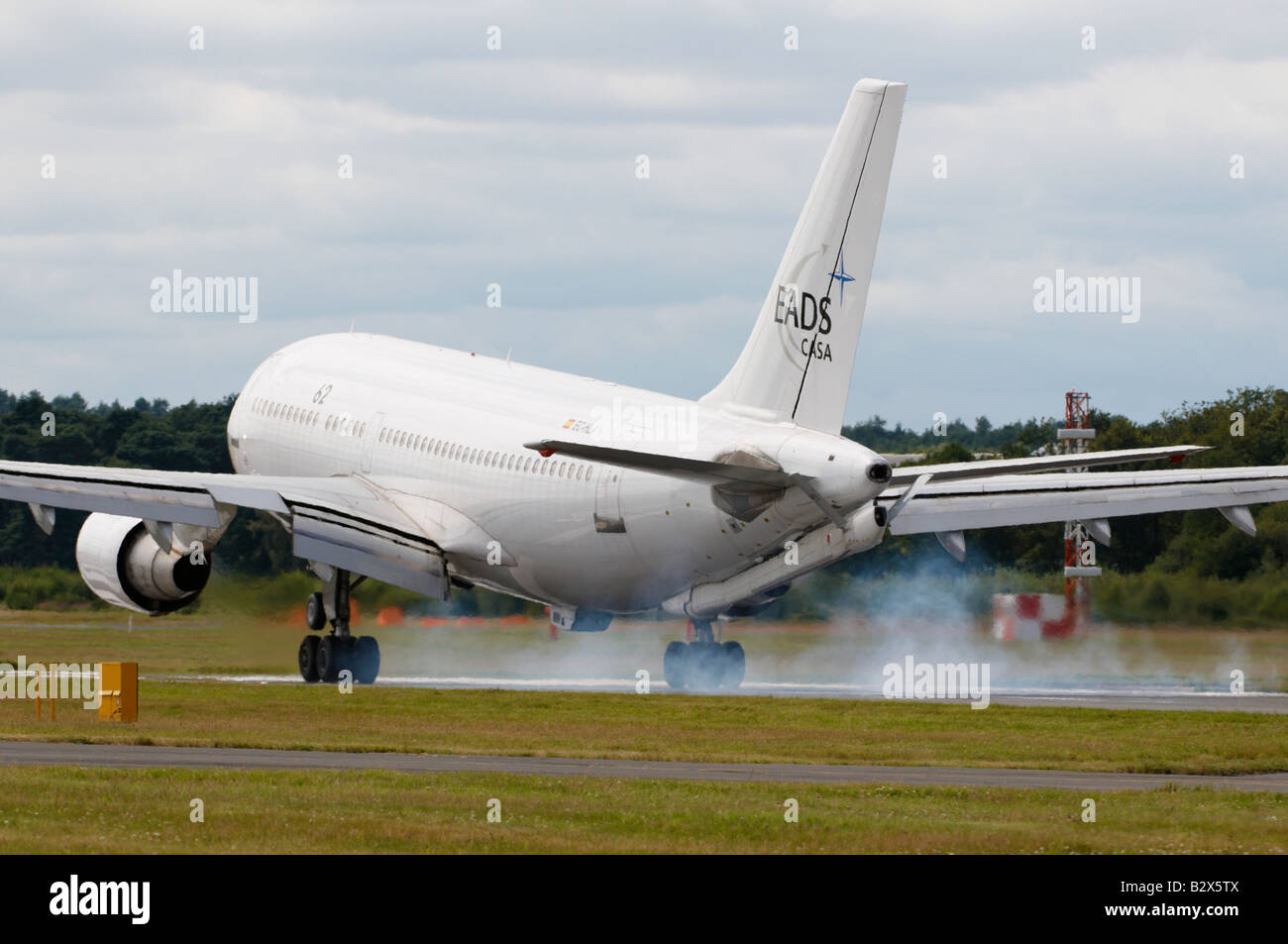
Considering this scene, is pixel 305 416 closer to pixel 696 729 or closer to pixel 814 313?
pixel 814 313

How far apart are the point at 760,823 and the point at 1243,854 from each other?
469 cm

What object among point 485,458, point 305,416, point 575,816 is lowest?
point 575,816

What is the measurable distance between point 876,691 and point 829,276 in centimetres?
973

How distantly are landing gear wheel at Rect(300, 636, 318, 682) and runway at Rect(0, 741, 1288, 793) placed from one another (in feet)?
55.3

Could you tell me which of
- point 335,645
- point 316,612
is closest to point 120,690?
point 335,645

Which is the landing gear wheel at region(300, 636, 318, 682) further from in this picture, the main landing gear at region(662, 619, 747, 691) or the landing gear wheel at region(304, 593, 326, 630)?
the main landing gear at region(662, 619, 747, 691)

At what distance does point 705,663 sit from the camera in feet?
147

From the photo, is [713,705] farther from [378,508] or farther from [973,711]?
[378,508]

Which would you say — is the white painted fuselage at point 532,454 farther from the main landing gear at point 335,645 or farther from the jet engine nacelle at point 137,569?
the jet engine nacelle at point 137,569

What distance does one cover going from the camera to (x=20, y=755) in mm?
27922

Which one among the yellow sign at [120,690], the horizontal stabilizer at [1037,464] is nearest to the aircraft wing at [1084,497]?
the horizontal stabilizer at [1037,464]

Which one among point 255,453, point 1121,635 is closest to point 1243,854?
point 1121,635

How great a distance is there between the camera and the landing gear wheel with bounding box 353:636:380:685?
154 ft

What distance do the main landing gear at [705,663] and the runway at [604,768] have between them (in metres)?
15.4
